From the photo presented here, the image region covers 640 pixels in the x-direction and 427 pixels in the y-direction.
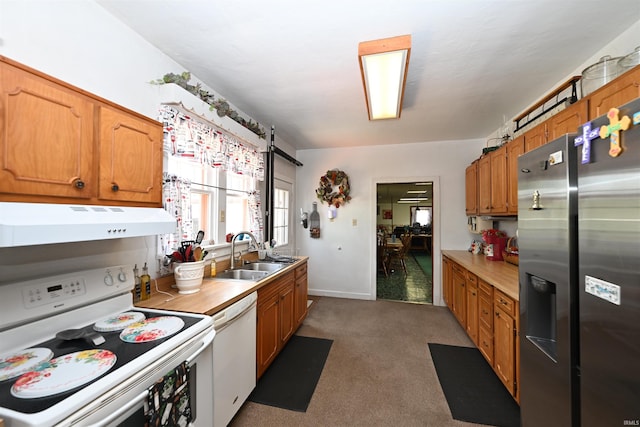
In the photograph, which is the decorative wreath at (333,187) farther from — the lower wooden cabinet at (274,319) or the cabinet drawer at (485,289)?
the cabinet drawer at (485,289)

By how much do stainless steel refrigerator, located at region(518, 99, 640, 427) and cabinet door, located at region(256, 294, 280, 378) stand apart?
1785 millimetres

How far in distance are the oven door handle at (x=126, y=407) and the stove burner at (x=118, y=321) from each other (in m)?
0.44

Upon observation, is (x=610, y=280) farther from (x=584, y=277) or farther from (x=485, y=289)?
(x=485, y=289)

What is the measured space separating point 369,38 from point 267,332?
7.93 ft

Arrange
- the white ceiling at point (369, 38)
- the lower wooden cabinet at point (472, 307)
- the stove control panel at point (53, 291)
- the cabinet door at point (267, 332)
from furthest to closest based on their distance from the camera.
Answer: the lower wooden cabinet at point (472, 307) < the cabinet door at point (267, 332) < the white ceiling at point (369, 38) < the stove control panel at point (53, 291)

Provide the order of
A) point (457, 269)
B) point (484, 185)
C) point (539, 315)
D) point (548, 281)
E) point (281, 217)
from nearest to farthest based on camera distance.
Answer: point (548, 281) < point (539, 315) < point (484, 185) < point (457, 269) < point (281, 217)

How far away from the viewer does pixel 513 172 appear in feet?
7.82

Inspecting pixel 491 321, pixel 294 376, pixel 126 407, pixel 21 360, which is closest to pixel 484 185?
pixel 491 321

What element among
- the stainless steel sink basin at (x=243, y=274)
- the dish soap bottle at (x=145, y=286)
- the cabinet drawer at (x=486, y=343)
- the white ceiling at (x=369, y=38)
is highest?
Answer: the white ceiling at (x=369, y=38)

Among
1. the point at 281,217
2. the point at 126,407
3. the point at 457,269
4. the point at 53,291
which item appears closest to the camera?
the point at 126,407

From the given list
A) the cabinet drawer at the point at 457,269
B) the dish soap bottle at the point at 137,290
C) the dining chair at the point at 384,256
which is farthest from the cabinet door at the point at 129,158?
the dining chair at the point at 384,256

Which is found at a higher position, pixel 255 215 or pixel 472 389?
pixel 255 215

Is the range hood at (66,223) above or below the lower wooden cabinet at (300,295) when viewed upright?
above

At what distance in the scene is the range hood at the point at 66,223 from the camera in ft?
2.58
